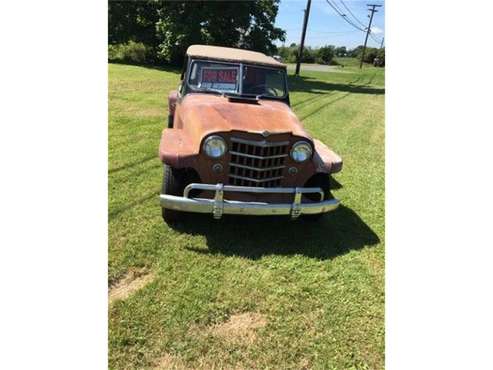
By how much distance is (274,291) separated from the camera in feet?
10.1

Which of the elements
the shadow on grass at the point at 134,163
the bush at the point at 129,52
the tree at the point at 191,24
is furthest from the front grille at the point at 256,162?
the bush at the point at 129,52

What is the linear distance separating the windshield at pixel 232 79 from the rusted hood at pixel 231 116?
17 centimetres

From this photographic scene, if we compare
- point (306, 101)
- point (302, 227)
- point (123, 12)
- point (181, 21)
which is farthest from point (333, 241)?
point (123, 12)

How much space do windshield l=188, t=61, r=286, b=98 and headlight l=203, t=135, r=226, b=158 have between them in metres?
1.19

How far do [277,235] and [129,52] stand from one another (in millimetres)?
20813

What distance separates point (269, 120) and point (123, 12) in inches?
848

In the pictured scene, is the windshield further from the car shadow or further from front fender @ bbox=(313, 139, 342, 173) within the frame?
the car shadow

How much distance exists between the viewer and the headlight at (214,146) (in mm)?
3377

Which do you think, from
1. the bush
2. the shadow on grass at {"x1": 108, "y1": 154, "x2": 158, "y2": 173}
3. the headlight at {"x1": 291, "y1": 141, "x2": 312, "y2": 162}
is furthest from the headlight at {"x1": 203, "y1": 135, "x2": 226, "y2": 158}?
the bush

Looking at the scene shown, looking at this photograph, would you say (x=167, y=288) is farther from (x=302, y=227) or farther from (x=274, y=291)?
(x=302, y=227)

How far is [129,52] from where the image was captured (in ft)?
71.7

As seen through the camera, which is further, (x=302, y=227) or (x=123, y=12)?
(x=123, y=12)

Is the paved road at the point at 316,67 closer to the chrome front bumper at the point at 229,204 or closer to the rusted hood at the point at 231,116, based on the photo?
the rusted hood at the point at 231,116

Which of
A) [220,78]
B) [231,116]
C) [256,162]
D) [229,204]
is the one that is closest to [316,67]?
[220,78]
